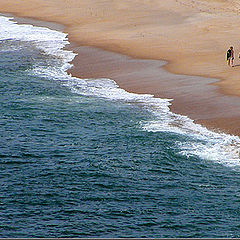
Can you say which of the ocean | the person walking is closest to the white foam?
the ocean

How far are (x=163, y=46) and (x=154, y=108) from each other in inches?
666

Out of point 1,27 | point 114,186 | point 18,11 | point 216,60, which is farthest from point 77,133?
point 18,11

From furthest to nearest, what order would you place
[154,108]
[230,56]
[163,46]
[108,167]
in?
1. [163,46]
2. [230,56]
3. [154,108]
4. [108,167]

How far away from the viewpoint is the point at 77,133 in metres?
34.0

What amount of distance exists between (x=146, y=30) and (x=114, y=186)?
3653 centimetres

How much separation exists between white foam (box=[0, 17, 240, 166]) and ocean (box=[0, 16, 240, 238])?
0.23 ft

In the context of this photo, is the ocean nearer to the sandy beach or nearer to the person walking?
the sandy beach

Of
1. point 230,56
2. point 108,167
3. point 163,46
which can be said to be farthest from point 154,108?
point 163,46

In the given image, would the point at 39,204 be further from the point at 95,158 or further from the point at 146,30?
the point at 146,30

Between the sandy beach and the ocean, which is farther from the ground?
the sandy beach

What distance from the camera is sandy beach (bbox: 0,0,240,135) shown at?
39781mm

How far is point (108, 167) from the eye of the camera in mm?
28656

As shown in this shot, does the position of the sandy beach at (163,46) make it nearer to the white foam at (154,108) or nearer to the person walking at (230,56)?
the person walking at (230,56)

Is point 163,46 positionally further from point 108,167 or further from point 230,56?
point 108,167
